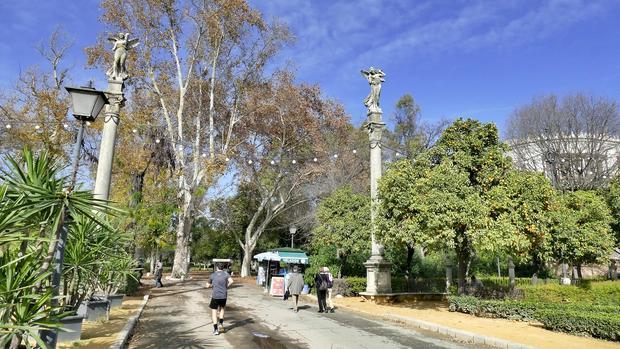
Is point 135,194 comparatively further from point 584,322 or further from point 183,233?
point 584,322

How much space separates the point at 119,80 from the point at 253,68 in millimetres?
15894

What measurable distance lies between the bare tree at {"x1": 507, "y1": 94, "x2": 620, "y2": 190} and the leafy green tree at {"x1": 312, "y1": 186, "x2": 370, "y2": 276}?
1596 centimetres

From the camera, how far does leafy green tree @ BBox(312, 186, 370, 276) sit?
21.8 m

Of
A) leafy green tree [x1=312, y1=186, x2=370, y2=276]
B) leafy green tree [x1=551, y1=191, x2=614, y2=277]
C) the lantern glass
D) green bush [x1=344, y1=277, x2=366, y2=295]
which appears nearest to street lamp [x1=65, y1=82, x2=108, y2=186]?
the lantern glass

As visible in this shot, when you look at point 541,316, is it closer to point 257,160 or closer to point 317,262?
point 317,262

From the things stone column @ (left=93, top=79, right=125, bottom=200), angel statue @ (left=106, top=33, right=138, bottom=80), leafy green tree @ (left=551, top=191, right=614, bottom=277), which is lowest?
leafy green tree @ (left=551, top=191, right=614, bottom=277)

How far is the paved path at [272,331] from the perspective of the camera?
8.84 metres

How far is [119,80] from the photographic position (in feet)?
53.9

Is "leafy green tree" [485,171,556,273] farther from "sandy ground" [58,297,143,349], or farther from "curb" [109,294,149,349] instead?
"sandy ground" [58,297,143,349]

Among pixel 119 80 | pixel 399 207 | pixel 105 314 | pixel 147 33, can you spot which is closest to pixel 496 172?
pixel 399 207

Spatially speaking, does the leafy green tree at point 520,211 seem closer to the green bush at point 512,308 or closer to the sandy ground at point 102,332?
the green bush at point 512,308

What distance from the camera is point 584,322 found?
10.1m

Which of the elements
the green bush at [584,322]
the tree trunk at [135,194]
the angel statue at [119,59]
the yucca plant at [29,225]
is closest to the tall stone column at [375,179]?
the green bush at [584,322]

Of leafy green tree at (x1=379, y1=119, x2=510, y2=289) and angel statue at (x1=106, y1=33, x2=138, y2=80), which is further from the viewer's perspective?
angel statue at (x1=106, y1=33, x2=138, y2=80)
